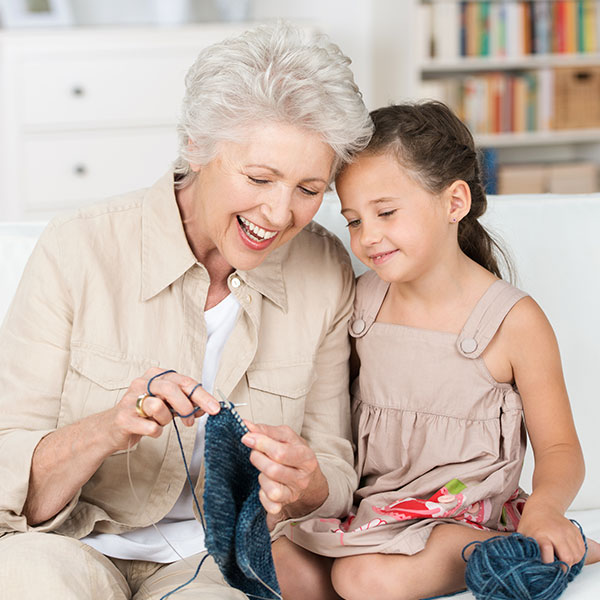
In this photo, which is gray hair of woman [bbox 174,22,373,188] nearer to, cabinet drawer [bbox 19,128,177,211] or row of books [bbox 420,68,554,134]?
cabinet drawer [bbox 19,128,177,211]

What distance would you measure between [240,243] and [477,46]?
126 inches

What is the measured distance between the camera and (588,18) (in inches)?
169

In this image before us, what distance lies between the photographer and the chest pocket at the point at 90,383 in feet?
4.53

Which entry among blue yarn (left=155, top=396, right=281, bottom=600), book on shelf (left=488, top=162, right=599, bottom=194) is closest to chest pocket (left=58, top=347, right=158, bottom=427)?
blue yarn (left=155, top=396, right=281, bottom=600)

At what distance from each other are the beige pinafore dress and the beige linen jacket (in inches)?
2.6

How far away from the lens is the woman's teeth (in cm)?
136

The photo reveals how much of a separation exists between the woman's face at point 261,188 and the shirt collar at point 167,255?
0.20 feet

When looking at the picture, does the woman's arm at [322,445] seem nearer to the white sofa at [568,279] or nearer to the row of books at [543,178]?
the white sofa at [568,279]

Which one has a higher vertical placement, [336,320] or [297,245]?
[297,245]

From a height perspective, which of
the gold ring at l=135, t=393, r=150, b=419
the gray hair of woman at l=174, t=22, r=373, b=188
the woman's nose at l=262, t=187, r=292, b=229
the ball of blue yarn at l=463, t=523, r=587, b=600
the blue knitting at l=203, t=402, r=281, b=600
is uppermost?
the gray hair of woman at l=174, t=22, r=373, b=188

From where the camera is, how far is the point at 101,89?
3.85 metres

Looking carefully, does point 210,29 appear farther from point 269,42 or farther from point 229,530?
point 229,530

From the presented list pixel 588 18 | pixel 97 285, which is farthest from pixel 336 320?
pixel 588 18

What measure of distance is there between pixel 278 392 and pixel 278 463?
29 centimetres
